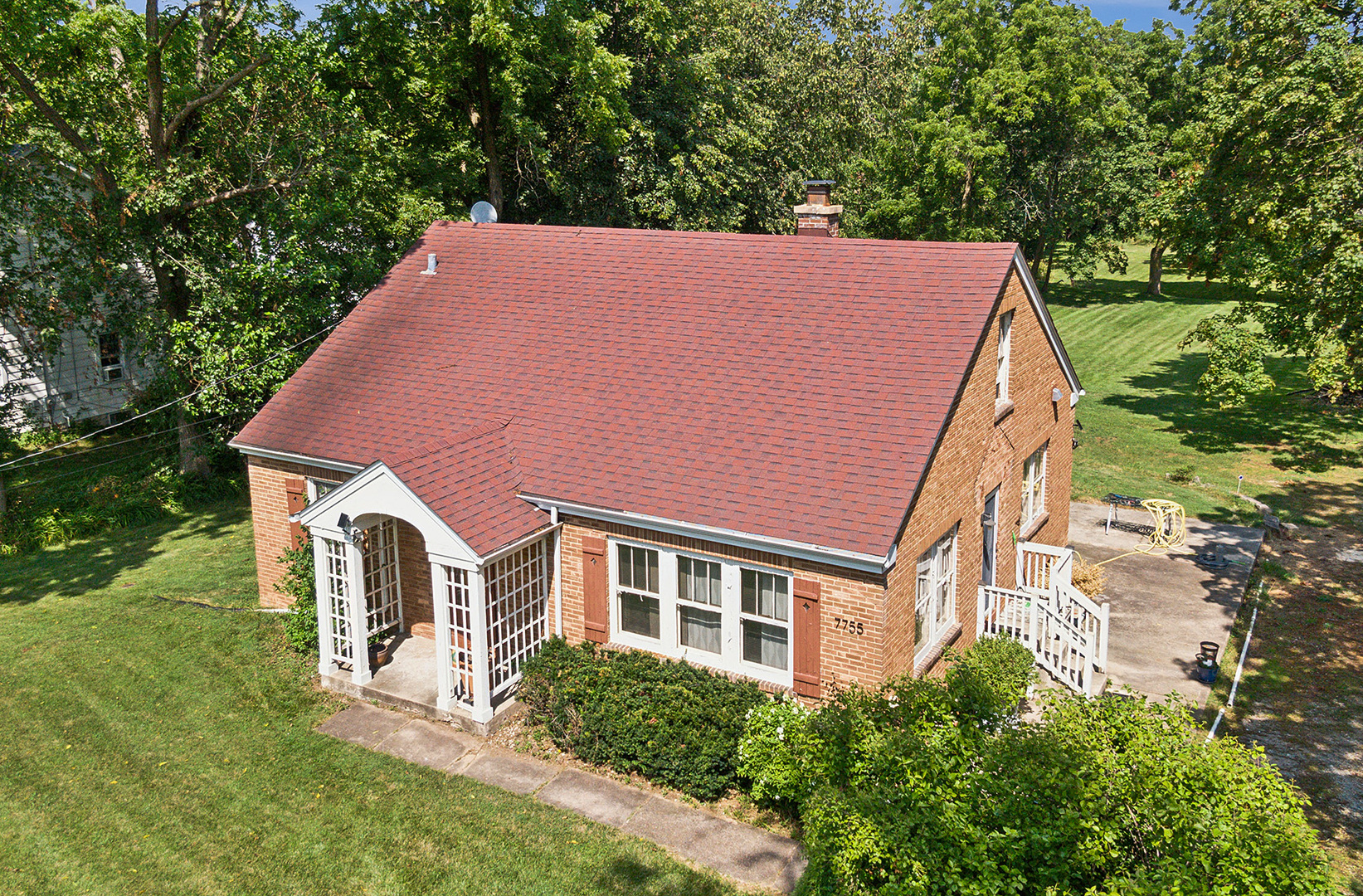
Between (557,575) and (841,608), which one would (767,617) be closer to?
(841,608)

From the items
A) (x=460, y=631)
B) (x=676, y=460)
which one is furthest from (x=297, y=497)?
(x=676, y=460)

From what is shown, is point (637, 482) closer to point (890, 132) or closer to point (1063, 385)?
point (1063, 385)

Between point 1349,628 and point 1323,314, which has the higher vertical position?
point 1323,314

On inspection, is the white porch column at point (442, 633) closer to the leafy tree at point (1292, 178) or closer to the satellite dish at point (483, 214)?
the satellite dish at point (483, 214)

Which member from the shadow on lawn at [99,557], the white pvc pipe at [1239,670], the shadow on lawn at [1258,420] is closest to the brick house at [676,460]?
the white pvc pipe at [1239,670]

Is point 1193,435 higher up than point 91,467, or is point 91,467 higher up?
point 91,467

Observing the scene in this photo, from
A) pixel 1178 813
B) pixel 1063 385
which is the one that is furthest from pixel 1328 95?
pixel 1178 813
